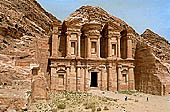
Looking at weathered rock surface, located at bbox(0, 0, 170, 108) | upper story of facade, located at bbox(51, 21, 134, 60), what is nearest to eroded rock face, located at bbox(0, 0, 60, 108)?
weathered rock surface, located at bbox(0, 0, 170, 108)

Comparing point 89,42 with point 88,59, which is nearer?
point 88,59

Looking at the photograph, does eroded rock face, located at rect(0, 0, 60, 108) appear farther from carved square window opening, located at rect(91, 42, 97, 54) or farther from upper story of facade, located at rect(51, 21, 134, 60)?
carved square window opening, located at rect(91, 42, 97, 54)

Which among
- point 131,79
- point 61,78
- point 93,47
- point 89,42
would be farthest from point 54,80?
point 131,79

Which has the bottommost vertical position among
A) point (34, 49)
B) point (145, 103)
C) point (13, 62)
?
point (145, 103)

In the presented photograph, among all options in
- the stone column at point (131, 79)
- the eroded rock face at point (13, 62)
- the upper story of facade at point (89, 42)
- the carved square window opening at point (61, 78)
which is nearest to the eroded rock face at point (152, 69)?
the stone column at point (131, 79)

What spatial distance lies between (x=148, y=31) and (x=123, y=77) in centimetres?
1169

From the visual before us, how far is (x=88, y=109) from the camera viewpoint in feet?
58.0

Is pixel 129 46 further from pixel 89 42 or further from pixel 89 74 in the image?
pixel 89 74

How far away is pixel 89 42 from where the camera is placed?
31141mm

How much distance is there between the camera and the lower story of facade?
97.5ft

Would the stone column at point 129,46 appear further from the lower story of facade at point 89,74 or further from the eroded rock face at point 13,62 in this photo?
the eroded rock face at point 13,62

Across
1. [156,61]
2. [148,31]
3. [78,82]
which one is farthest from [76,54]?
[148,31]

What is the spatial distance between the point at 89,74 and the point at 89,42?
4.59m

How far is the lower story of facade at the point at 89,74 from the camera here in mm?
29719
